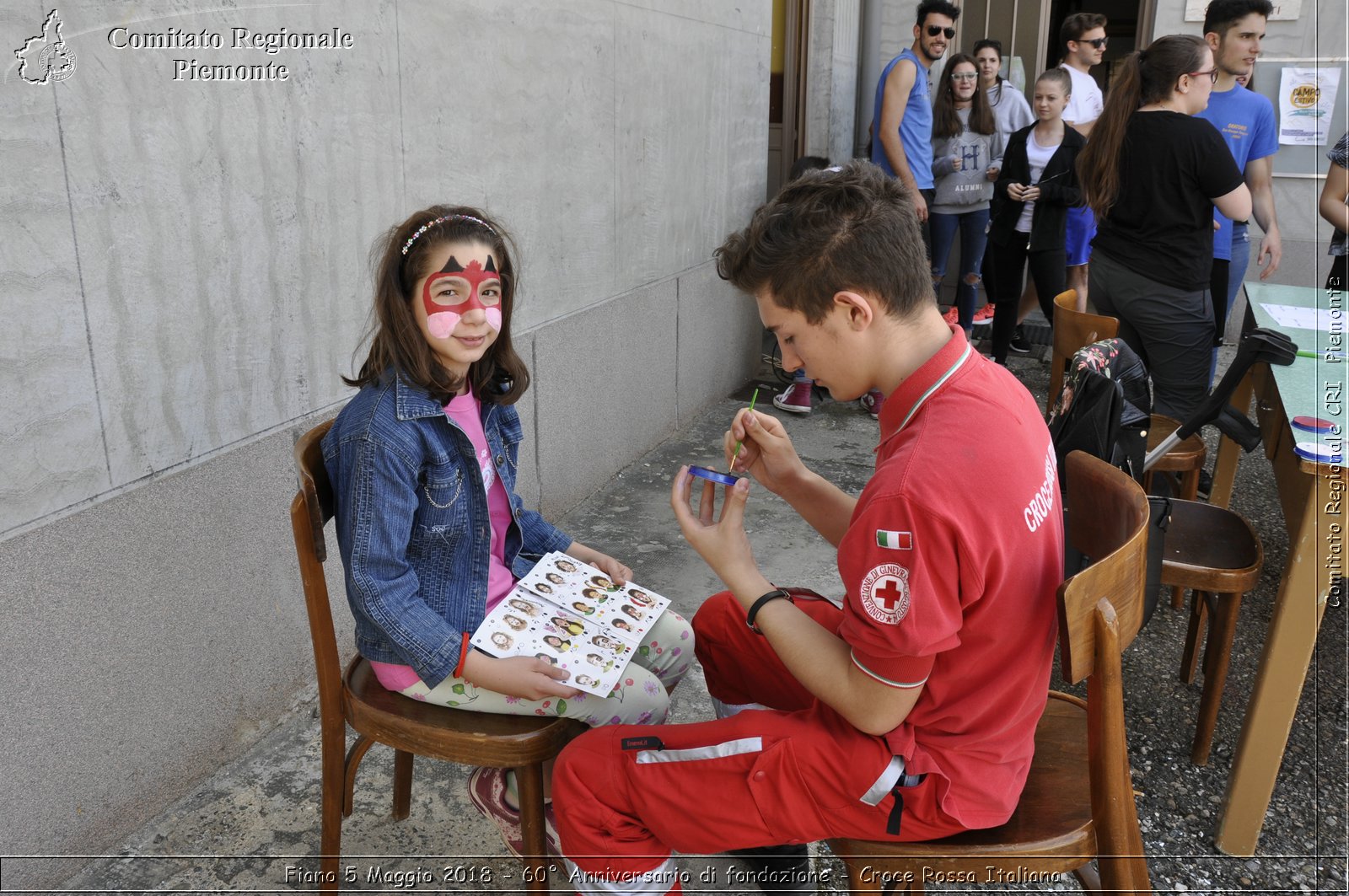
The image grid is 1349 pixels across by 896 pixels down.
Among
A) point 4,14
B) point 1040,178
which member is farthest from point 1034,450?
point 1040,178

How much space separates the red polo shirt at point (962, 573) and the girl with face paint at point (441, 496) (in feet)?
2.06

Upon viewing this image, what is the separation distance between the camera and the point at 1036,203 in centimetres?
580

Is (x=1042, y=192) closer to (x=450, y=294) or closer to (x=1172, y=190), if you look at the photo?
(x=1172, y=190)

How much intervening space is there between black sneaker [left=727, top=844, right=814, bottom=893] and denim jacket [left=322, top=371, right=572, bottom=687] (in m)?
0.77

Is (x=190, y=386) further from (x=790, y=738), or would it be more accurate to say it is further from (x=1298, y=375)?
(x=1298, y=375)

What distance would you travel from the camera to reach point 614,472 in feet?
14.4

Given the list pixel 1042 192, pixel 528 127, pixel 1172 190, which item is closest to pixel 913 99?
pixel 1042 192

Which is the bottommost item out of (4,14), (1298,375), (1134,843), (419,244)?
(1134,843)

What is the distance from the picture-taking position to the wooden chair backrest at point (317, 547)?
170 centimetres

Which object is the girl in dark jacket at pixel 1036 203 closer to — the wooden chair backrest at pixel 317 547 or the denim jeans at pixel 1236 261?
the denim jeans at pixel 1236 261

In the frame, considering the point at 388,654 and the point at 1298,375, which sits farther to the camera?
the point at 1298,375

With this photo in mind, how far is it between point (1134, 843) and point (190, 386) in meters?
2.03

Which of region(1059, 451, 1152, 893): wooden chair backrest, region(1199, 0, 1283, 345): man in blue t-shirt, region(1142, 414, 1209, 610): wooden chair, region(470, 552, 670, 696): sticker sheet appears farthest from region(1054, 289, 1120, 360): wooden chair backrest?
region(470, 552, 670, 696): sticker sheet

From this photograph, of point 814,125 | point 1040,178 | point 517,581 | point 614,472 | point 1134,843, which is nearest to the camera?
point 1134,843
